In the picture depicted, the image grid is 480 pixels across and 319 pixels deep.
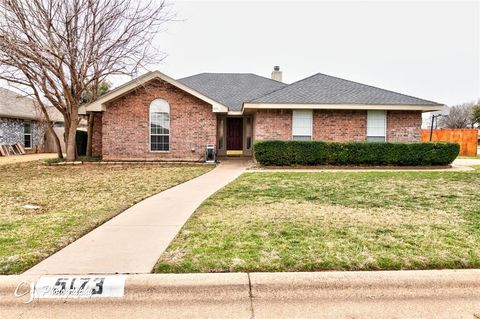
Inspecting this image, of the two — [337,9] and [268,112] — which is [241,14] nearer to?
[337,9]

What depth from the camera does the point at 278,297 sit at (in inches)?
A: 130

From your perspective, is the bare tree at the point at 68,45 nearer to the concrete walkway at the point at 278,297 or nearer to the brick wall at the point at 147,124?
the brick wall at the point at 147,124

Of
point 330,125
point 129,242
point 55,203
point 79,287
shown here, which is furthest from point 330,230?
point 330,125

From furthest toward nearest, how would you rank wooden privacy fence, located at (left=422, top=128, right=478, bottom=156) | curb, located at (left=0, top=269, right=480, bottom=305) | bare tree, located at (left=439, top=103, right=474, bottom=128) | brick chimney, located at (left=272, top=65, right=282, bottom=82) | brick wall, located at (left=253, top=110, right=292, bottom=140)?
1. bare tree, located at (left=439, top=103, right=474, bottom=128)
2. brick chimney, located at (left=272, top=65, right=282, bottom=82)
3. wooden privacy fence, located at (left=422, top=128, right=478, bottom=156)
4. brick wall, located at (left=253, top=110, right=292, bottom=140)
5. curb, located at (left=0, top=269, right=480, bottom=305)

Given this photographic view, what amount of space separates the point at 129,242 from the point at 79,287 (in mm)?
1336

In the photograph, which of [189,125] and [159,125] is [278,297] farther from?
[159,125]

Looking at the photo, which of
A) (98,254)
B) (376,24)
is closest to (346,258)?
(98,254)

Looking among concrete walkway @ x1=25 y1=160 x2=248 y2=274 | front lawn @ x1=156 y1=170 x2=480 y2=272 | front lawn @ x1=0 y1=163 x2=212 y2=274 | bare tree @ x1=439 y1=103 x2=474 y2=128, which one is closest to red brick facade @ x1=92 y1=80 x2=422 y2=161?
front lawn @ x1=0 y1=163 x2=212 y2=274

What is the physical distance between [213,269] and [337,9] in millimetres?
17117

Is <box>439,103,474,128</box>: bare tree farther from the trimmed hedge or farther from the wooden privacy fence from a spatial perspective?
the trimmed hedge

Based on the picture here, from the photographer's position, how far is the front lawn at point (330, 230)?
3.85 m

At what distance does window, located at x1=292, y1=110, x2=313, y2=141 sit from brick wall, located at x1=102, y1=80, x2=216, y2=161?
3.81m

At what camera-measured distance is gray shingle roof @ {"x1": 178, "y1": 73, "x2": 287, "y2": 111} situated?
20800 mm

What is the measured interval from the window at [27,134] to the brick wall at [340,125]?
2084 cm
